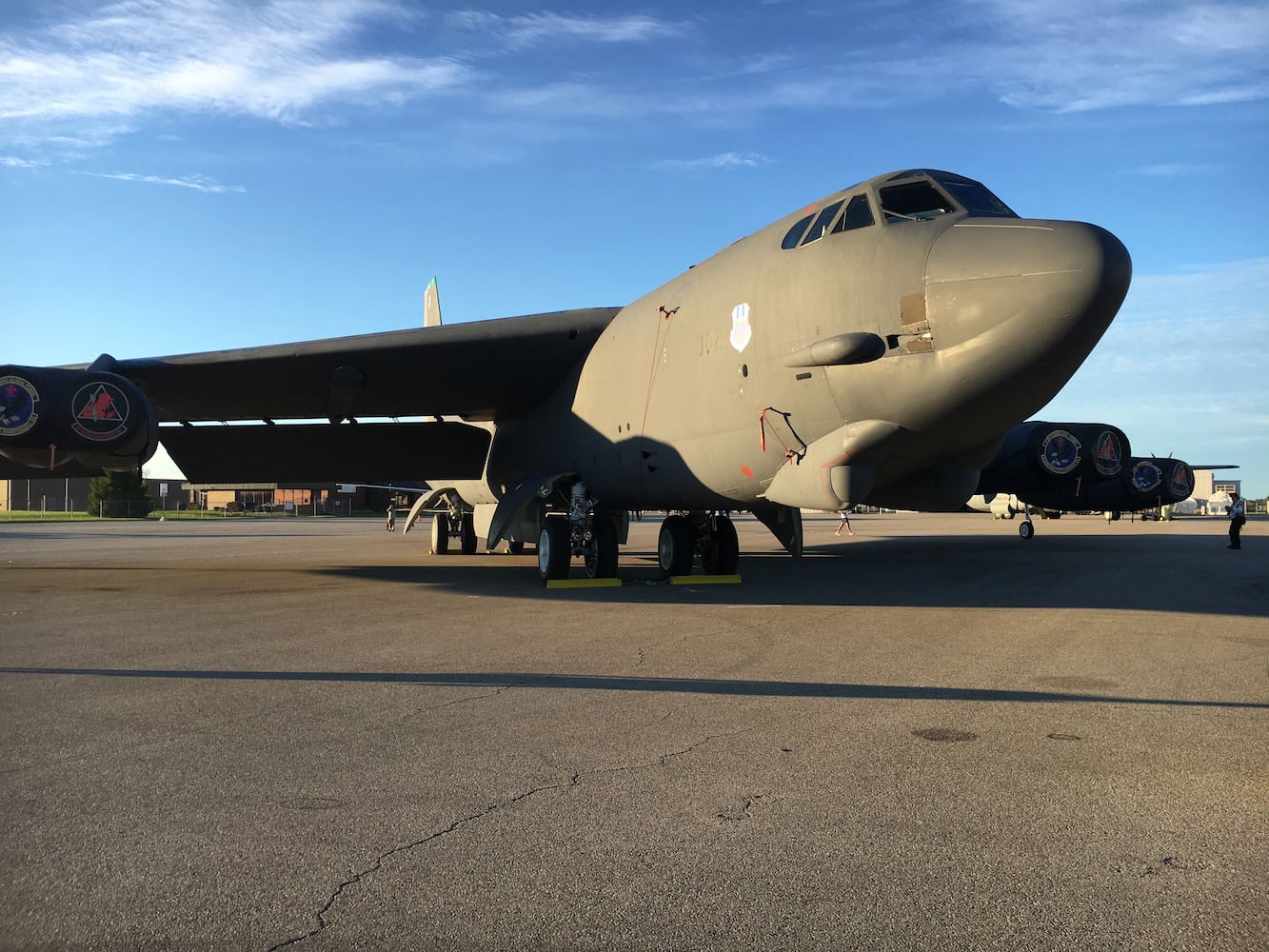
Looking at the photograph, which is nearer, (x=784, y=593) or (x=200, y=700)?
(x=200, y=700)

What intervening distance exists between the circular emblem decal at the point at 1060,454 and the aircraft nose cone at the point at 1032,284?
1707 centimetres

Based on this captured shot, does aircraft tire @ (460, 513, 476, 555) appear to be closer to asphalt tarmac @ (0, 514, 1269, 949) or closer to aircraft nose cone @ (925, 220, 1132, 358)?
asphalt tarmac @ (0, 514, 1269, 949)

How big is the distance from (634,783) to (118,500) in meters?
66.8

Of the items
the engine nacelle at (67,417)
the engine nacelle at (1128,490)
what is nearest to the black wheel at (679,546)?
the engine nacelle at (67,417)

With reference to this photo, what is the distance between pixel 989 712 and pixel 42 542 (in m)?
29.0

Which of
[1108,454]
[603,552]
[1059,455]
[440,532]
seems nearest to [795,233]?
[603,552]

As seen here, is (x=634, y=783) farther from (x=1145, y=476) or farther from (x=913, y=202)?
(x=1145, y=476)

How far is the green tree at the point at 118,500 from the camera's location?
61.2 metres

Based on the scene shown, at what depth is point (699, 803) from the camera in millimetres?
3934

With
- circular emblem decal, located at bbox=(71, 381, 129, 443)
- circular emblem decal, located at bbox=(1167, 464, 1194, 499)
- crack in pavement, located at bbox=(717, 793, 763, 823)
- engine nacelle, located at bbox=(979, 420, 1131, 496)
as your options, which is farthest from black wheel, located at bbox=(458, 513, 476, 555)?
circular emblem decal, located at bbox=(1167, 464, 1194, 499)

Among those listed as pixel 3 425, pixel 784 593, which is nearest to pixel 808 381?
pixel 784 593

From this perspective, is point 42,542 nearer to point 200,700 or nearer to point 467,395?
point 467,395

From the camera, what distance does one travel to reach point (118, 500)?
6231 centimetres

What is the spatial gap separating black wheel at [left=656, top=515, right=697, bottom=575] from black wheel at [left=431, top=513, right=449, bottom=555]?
921 cm
